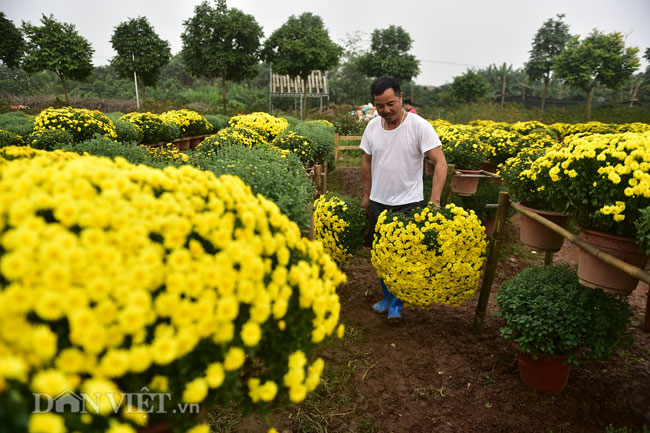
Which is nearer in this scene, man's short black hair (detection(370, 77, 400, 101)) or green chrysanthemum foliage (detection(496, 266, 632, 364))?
green chrysanthemum foliage (detection(496, 266, 632, 364))

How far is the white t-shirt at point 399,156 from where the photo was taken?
369 cm

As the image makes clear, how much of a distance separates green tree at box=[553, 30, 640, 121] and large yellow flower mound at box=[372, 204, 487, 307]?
69.9 feet

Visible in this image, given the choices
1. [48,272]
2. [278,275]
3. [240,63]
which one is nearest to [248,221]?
[278,275]

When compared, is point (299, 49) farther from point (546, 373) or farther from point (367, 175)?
point (546, 373)

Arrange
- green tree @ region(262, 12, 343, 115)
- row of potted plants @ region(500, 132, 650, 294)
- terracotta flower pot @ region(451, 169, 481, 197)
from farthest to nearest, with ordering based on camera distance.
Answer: green tree @ region(262, 12, 343, 115), terracotta flower pot @ region(451, 169, 481, 197), row of potted plants @ region(500, 132, 650, 294)

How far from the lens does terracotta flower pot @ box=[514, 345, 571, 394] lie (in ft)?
9.57

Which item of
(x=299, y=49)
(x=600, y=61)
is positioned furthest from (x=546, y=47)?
(x=299, y=49)

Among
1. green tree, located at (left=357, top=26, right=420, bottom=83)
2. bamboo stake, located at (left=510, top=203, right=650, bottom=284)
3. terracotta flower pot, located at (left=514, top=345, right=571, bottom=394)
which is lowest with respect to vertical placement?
terracotta flower pot, located at (left=514, top=345, right=571, bottom=394)

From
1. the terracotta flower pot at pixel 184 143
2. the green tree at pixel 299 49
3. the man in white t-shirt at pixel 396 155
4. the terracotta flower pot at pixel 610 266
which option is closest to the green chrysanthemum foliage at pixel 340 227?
the man in white t-shirt at pixel 396 155

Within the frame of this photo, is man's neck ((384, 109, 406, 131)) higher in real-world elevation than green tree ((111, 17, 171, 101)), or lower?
lower

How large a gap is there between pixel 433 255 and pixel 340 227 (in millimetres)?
1299

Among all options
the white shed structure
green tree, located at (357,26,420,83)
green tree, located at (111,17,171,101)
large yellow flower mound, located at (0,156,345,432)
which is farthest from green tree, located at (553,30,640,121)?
large yellow flower mound, located at (0,156,345,432)

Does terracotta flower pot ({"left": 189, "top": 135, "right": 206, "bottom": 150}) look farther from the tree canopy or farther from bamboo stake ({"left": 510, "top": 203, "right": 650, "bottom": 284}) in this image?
the tree canopy

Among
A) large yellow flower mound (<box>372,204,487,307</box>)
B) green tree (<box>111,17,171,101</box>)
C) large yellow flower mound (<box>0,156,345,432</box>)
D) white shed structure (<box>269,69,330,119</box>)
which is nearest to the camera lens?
large yellow flower mound (<box>0,156,345,432</box>)
